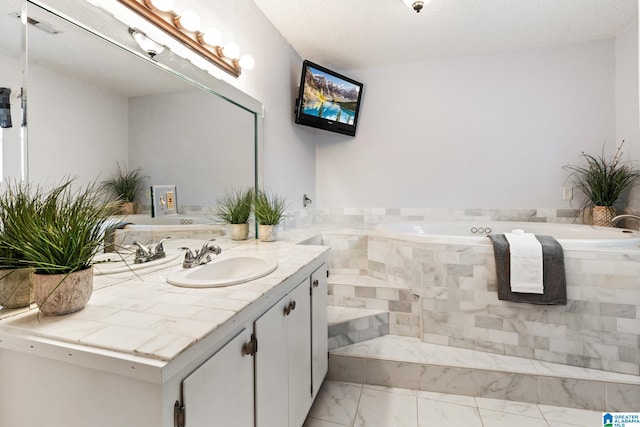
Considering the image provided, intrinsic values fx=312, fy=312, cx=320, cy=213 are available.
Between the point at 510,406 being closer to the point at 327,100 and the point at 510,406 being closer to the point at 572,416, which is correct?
the point at 572,416

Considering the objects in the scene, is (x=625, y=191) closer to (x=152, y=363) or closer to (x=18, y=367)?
(x=152, y=363)

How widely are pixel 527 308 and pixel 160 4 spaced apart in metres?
2.50

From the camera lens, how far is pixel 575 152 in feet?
9.87

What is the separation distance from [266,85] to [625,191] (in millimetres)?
3282

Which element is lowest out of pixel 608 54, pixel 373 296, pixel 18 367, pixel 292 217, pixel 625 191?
pixel 373 296

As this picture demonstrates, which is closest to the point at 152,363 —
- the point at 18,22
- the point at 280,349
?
the point at 280,349

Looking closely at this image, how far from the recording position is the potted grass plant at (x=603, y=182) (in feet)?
8.82

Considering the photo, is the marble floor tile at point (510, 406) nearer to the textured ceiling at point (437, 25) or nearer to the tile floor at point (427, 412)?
the tile floor at point (427, 412)

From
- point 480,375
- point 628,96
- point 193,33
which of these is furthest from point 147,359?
point 628,96

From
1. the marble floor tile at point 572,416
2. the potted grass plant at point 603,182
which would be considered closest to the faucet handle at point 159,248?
the marble floor tile at point 572,416

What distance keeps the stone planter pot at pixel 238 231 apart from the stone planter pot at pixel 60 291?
115 centimetres

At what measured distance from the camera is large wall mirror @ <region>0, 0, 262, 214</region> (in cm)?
93

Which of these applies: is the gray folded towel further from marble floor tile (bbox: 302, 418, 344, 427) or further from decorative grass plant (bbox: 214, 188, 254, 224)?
decorative grass plant (bbox: 214, 188, 254, 224)

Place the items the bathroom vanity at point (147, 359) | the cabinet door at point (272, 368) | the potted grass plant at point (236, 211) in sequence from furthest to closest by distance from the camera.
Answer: the potted grass plant at point (236, 211)
the cabinet door at point (272, 368)
the bathroom vanity at point (147, 359)
